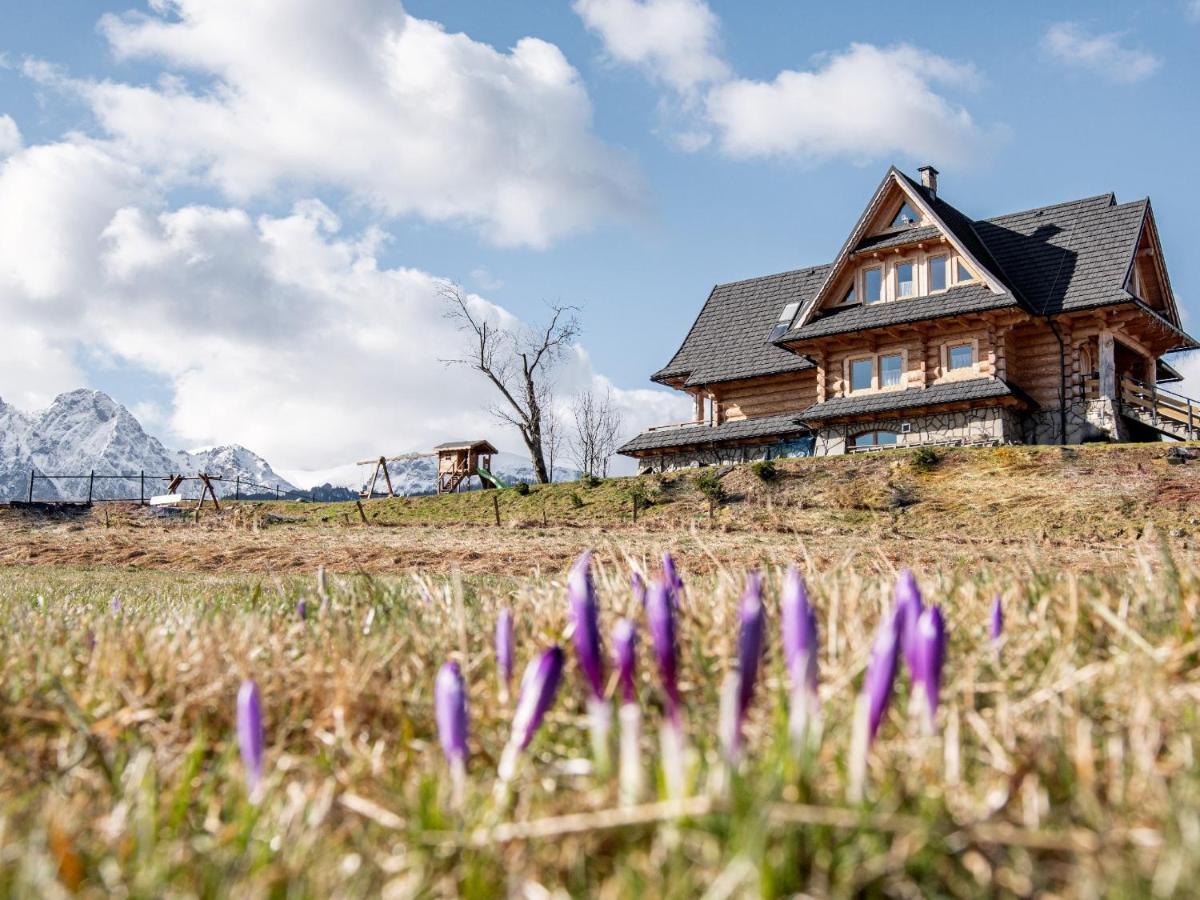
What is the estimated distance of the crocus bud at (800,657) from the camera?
4.55ft

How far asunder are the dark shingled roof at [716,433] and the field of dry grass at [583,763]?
2999 centimetres

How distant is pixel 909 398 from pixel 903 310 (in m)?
2.58

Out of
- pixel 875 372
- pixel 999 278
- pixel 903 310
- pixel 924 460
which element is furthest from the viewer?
pixel 875 372

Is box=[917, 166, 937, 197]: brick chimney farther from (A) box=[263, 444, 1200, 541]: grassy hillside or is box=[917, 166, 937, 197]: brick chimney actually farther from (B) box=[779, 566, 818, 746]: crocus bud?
(B) box=[779, 566, 818, 746]: crocus bud

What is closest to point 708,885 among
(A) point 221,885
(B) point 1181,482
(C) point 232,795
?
(A) point 221,885

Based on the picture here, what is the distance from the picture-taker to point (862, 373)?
106 ft

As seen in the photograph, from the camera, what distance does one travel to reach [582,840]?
4.68ft

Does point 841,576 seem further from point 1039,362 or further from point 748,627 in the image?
point 1039,362

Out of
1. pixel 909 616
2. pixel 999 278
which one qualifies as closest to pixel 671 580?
pixel 909 616

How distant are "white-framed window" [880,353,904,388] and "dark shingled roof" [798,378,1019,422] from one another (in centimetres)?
47

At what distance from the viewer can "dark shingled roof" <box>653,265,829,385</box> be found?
3559 cm

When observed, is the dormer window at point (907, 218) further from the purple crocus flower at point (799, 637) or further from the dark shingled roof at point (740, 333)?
the purple crocus flower at point (799, 637)

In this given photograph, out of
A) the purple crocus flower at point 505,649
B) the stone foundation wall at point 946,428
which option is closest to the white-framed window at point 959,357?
the stone foundation wall at point 946,428

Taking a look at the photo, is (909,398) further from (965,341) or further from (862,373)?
(862,373)
